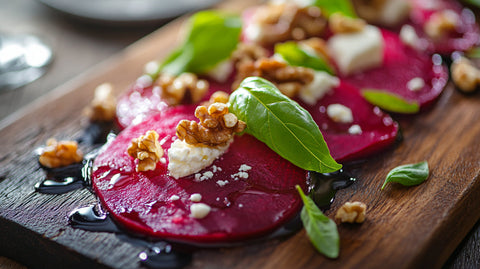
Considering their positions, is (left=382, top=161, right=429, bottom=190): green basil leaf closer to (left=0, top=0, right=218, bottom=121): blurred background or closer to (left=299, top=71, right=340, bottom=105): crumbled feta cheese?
(left=299, top=71, right=340, bottom=105): crumbled feta cheese

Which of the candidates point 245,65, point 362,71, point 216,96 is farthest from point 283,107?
point 362,71

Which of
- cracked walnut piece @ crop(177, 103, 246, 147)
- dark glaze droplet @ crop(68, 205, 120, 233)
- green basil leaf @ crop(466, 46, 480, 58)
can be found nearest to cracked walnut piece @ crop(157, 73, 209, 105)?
cracked walnut piece @ crop(177, 103, 246, 147)

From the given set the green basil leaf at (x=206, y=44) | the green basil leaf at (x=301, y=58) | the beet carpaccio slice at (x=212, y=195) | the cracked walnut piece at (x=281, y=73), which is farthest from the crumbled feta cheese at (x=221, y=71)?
the beet carpaccio slice at (x=212, y=195)

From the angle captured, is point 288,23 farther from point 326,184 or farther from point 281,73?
point 326,184

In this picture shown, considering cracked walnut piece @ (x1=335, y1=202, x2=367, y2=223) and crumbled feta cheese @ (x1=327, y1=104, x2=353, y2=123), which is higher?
crumbled feta cheese @ (x1=327, y1=104, x2=353, y2=123)

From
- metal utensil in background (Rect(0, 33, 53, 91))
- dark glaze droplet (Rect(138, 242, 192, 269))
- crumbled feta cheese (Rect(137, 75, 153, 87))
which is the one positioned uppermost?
metal utensil in background (Rect(0, 33, 53, 91))

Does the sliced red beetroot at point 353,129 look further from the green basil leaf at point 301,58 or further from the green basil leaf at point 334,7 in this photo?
the green basil leaf at point 334,7

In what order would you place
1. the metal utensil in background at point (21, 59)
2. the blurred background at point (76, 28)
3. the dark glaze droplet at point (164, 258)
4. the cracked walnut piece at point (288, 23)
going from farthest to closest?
the blurred background at point (76, 28)
the metal utensil in background at point (21, 59)
the cracked walnut piece at point (288, 23)
the dark glaze droplet at point (164, 258)
